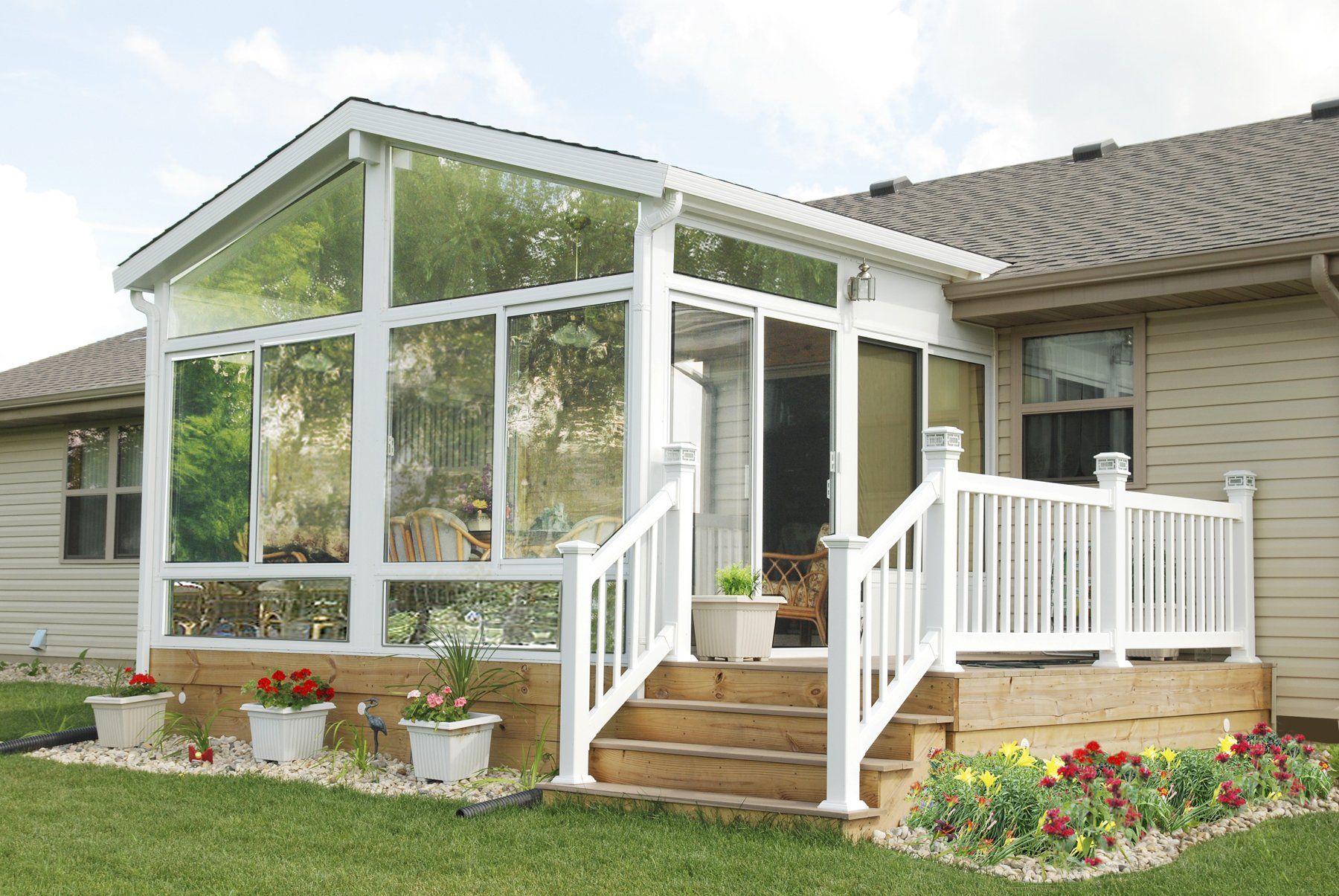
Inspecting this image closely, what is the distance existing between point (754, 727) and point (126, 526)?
876 cm

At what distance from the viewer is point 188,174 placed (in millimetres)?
22438

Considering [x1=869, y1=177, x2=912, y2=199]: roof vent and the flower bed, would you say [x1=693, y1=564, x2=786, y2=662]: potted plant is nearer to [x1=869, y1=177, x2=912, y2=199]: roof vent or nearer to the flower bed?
the flower bed

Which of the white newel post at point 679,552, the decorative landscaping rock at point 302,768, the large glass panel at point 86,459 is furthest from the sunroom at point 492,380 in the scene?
the large glass panel at point 86,459

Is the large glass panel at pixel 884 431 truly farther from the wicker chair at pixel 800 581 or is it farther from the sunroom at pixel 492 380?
the wicker chair at pixel 800 581

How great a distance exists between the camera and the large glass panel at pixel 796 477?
694cm

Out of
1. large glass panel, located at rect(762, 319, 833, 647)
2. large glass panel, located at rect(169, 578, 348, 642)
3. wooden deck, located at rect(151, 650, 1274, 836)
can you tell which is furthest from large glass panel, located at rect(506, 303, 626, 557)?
large glass panel, located at rect(169, 578, 348, 642)

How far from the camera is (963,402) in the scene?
27.5ft

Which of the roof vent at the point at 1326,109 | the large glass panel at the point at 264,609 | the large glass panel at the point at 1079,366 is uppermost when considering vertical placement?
the roof vent at the point at 1326,109

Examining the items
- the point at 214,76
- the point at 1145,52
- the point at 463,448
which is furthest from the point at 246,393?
the point at 1145,52

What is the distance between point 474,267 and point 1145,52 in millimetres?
13787

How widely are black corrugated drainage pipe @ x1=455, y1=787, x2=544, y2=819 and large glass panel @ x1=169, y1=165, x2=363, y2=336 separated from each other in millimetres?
3382

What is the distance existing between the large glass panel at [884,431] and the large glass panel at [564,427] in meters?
1.68

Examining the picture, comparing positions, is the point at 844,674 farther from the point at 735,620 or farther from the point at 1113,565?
the point at 1113,565

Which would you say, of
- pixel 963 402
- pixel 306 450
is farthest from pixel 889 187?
pixel 306 450
